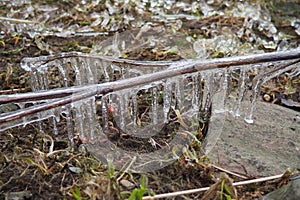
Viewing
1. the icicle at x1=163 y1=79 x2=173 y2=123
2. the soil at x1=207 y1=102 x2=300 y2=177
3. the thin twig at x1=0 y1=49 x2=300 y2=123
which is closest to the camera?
the thin twig at x1=0 y1=49 x2=300 y2=123

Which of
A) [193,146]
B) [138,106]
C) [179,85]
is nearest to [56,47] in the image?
[138,106]

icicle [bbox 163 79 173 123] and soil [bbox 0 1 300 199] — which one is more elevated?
icicle [bbox 163 79 173 123]

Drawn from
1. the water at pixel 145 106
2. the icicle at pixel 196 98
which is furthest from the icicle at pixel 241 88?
the icicle at pixel 196 98

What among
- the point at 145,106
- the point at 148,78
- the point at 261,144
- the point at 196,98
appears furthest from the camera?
the point at 145,106

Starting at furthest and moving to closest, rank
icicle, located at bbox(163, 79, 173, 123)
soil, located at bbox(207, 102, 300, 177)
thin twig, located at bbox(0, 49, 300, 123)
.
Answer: icicle, located at bbox(163, 79, 173, 123), soil, located at bbox(207, 102, 300, 177), thin twig, located at bbox(0, 49, 300, 123)

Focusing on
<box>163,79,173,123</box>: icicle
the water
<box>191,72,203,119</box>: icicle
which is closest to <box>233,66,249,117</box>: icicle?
the water

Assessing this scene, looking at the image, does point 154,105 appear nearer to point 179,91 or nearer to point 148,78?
point 179,91

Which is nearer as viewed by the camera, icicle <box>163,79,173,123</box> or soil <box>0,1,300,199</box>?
soil <box>0,1,300,199</box>

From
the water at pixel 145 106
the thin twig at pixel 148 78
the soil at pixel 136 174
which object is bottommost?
the soil at pixel 136 174

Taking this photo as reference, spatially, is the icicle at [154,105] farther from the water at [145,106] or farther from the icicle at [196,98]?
the icicle at [196,98]

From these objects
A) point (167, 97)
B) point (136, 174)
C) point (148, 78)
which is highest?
point (148, 78)

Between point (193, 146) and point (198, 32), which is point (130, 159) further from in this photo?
point (198, 32)

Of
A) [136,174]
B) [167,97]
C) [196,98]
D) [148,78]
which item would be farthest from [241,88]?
[136,174]

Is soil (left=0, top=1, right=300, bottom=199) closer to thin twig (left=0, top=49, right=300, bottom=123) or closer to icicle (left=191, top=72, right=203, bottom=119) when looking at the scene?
icicle (left=191, top=72, right=203, bottom=119)
